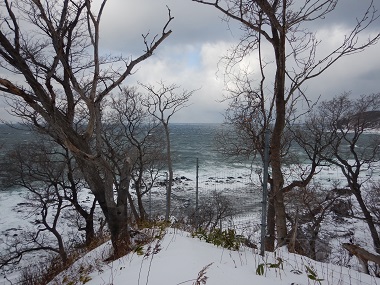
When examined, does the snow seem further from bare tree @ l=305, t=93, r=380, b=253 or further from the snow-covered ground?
bare tree @ l=305, t=93, r=380, b=253

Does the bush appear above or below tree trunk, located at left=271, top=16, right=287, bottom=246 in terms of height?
below

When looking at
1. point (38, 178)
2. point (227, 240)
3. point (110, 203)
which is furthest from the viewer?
point (38, 178)

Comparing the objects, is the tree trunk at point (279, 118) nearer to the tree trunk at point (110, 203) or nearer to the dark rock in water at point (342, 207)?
the tree trunk at point (110, 203)

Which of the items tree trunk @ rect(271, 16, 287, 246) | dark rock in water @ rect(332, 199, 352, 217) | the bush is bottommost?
dark rock in water @ rect(332, 199, 352, 217)

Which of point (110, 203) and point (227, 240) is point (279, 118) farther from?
point (110, 203)

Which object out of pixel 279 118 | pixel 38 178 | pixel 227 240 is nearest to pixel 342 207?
pixel 279 118

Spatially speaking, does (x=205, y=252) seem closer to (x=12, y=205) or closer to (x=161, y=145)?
(x=161, y=145)

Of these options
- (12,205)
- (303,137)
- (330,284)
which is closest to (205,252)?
(330,284)

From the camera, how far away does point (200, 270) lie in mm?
3355

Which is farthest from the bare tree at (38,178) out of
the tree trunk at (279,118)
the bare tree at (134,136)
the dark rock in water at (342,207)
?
the dark rock in water at (342,207)

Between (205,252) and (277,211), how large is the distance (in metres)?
4.97

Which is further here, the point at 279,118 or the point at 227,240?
the point at 279,118

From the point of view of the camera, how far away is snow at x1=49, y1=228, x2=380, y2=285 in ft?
10.5

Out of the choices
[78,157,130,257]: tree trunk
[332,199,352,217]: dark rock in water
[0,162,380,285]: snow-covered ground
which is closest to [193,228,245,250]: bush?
[0,162,380,285]: snow-covered ground
